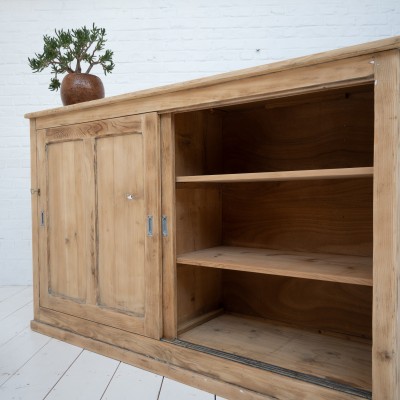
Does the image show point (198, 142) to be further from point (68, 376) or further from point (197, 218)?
point (68, 376)

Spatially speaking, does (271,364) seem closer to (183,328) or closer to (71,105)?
(183,328)

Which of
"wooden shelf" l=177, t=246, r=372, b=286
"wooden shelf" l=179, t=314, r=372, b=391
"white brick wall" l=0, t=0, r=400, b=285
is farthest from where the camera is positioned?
"white brick wall" l=0, t=0, r=400, b=285

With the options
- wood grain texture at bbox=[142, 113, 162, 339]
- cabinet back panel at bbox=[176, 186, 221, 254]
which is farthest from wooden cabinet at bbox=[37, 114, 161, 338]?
cabinet back panel at bbox=[176, 186, 221, 254]

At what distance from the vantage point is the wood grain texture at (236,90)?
113 centimetres

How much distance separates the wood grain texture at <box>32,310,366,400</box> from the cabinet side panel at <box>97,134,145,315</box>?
0.47 feet

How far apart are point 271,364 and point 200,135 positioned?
1012 mm

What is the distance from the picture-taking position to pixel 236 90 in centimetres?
135

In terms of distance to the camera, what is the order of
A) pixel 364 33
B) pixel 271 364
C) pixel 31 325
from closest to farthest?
pixel 271 364 < pixel 31 325 < pixel 364 33

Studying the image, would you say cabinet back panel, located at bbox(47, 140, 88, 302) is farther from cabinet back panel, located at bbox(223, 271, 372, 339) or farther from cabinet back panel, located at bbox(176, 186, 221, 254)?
cabinet back panel, located at bbox(223, 271, 372, 339)

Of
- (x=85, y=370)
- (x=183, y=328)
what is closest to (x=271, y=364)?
(x=183, y=328)

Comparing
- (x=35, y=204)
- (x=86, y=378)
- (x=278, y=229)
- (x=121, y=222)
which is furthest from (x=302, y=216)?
(x=35, y=204)

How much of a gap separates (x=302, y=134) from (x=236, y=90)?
541 mm

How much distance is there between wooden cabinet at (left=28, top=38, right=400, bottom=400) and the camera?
1371 millimetres

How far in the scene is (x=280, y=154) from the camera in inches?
72.3
